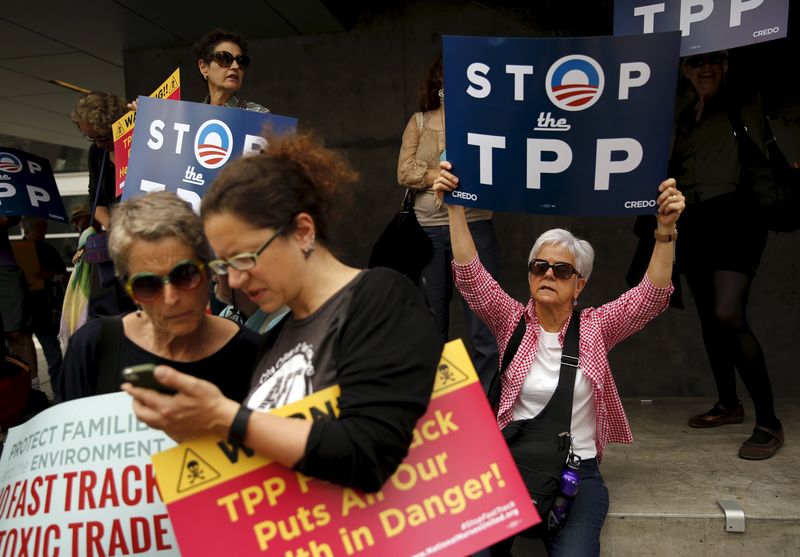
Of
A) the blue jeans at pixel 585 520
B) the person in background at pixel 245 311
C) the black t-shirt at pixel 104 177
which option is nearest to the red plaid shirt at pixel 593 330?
the blue jeans at pixel 585 520

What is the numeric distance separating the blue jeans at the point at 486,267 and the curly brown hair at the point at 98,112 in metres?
1.84

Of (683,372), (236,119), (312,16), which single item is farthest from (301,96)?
(683,372)

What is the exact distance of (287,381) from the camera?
4.68ft

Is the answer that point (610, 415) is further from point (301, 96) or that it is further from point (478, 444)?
point (301, 96)

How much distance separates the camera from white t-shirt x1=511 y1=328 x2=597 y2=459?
8.50 ft

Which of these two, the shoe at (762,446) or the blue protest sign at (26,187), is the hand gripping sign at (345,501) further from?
the blue protest sign at (26,187)

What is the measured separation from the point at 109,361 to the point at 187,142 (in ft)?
4.37

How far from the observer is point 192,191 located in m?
2.86

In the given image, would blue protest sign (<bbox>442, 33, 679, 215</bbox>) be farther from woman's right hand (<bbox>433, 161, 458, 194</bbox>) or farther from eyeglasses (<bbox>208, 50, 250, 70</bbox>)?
eyeglasses (<bbox>208, 50, 250, 70</bbox>)

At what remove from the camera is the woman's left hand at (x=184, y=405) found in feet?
3.92

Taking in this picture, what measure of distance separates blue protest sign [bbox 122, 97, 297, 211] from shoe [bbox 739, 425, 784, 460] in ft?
8.51

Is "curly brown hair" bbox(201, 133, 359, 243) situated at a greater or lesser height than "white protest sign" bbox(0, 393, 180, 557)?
greater

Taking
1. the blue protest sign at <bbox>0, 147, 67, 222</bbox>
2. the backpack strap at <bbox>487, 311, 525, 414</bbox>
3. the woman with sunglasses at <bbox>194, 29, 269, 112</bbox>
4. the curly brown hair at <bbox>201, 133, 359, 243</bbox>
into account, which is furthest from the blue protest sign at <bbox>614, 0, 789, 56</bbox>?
the blue protest sign at <bbox>0, 147, 67, 222</bbox>

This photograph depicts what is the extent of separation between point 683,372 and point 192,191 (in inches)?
144
